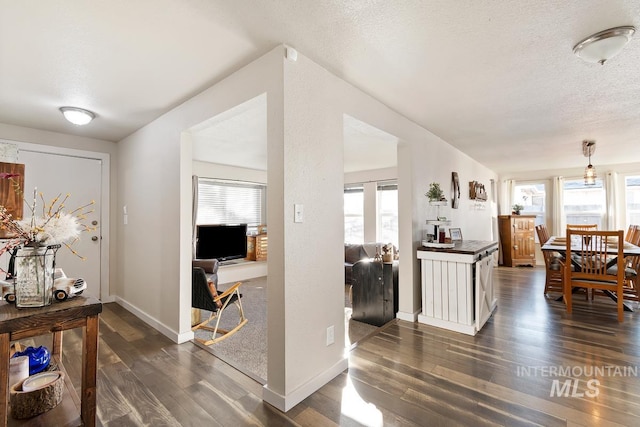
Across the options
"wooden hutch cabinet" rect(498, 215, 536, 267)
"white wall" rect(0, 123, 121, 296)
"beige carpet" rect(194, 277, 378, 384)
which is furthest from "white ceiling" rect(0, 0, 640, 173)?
"wooden hutch cabinet" rect(498, 215, 536, 267)

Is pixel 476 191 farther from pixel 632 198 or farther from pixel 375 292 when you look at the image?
pixel 632 198

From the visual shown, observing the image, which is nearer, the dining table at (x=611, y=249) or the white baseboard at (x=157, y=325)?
the white baseboard at (x=157, y=325)

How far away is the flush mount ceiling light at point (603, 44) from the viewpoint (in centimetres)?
170

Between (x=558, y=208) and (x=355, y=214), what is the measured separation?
15.1 feet

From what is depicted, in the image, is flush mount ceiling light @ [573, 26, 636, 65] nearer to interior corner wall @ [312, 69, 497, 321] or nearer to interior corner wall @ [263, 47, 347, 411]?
interior corner wall @ [312, 69, 497, 321]

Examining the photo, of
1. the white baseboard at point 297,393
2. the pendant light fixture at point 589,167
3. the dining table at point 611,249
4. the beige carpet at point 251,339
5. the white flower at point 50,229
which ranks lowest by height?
the beige carpet at point 251,339

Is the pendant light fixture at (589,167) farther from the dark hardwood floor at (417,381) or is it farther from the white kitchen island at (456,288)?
the white kitchen island at (456,288)

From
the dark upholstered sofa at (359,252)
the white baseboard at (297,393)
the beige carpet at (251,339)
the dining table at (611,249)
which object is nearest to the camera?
the white baseboard at (297,393)

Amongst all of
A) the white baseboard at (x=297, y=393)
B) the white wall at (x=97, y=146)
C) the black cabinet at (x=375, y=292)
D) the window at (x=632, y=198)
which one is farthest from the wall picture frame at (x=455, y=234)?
the window at (x=632, y=198)

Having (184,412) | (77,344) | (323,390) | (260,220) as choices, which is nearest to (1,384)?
(184,412)

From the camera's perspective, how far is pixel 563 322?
322 centimetres

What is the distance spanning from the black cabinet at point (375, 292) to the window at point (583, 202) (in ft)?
18.5

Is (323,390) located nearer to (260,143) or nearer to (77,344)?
(77,344)

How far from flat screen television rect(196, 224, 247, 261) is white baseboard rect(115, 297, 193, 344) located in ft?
4.95
